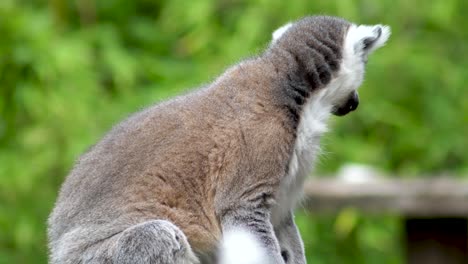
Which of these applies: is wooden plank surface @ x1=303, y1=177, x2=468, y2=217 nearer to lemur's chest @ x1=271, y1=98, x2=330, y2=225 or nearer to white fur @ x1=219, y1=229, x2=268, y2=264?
lemur's chest @ x1=271, y1=98, x2=330, y2=225

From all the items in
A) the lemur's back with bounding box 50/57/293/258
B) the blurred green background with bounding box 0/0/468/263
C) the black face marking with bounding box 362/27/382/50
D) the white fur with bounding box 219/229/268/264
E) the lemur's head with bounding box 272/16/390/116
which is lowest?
the white fur with bounding box 219/229/268/264

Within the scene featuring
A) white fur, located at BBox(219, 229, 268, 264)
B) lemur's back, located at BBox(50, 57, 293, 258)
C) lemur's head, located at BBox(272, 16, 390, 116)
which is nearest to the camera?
white fur, located at BBox(219, 229, 268, 264)

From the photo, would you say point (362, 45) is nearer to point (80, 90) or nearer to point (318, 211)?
point (318, 211)

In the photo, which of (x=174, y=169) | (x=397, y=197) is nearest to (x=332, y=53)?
(x=174, y=169)

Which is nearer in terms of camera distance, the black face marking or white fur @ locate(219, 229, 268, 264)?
white fur @ locate(219, 229, 268, 264)

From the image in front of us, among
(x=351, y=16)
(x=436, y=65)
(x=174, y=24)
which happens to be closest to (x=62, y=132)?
(x=174, y=24)

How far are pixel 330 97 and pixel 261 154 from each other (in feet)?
1.54

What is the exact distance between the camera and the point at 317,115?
454 centimetres

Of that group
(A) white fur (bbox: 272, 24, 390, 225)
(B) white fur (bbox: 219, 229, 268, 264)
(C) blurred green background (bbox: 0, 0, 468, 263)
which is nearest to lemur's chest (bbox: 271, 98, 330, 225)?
(A) white fur (bbox: 272, 24, 390, 225)

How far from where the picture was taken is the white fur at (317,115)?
4.46 meters

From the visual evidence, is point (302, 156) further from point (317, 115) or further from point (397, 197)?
point (397, 197)

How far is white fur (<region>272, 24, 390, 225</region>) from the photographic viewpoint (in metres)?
4.46

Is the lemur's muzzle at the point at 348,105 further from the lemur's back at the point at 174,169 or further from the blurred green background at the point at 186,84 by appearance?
the blurred green background at the point at 186,84

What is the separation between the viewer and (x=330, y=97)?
4621mm
